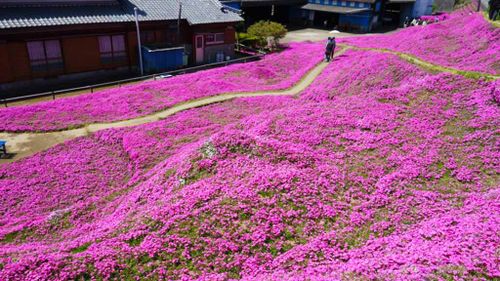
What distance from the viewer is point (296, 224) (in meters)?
17.1

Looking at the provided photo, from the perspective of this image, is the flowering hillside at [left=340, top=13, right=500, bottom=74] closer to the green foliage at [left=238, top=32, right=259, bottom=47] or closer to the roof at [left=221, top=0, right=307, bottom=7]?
the green foliage at [left=238, top=32, right=259, bottom=47]

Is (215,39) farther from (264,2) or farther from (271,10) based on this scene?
(271,10)

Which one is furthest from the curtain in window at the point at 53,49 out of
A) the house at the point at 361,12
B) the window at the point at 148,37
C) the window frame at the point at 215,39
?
the house at the point at 361,12

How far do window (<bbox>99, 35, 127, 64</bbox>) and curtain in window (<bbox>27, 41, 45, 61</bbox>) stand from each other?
649cm

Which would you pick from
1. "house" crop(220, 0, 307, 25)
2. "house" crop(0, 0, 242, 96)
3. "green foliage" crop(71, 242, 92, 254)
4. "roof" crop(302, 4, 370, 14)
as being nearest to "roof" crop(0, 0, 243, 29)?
"house" crop(0, 0, 242, 96)

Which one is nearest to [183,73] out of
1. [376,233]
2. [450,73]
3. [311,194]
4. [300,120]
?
[300,120]

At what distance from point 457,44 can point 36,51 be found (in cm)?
4696

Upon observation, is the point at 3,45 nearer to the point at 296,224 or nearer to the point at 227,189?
the point at 227,189

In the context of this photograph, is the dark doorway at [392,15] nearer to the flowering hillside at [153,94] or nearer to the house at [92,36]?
the flowering hillside at [153,94]

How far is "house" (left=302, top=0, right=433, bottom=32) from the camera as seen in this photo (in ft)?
278

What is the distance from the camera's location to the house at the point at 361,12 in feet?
278

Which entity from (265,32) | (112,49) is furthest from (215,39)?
(112,49)

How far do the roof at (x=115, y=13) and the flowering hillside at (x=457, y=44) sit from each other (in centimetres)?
Answer: 2283

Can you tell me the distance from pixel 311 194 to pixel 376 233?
3.62 metres
